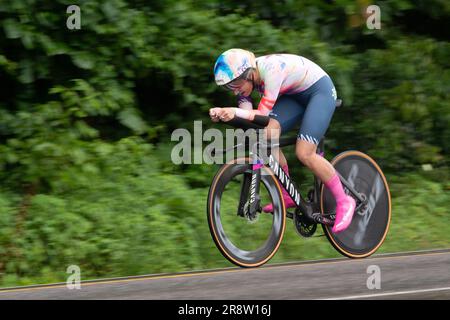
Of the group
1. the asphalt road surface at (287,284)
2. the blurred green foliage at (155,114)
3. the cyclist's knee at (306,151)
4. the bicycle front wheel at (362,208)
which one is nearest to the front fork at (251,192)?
the cyclist's knee at (306,151)

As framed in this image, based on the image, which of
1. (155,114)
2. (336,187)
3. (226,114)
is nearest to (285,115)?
(336,187)

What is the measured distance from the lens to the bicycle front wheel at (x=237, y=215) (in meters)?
6.60

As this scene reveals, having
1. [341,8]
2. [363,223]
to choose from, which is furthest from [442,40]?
[363,223]

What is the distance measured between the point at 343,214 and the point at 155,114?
3.83 metres

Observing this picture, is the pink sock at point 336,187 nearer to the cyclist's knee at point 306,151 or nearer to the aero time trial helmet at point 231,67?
the cyclist's knee at point 306,151

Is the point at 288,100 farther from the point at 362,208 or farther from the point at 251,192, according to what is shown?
the point at 362,208

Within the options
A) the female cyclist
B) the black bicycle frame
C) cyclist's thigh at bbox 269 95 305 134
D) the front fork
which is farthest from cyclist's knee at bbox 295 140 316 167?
the front fork

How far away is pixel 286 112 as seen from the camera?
7125 millimetres

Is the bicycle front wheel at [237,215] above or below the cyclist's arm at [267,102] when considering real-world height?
below

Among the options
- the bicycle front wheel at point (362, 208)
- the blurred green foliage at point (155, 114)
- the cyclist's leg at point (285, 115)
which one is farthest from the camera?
the blurred green foliage at point (155, 114)

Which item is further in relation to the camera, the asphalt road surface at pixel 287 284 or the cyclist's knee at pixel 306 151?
the cyclist's knee at pixel 306 151

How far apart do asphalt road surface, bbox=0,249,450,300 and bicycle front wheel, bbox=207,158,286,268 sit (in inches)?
5.1

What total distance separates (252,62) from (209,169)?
3403mm

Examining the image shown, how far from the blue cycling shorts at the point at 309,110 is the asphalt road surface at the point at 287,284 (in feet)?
3.57
